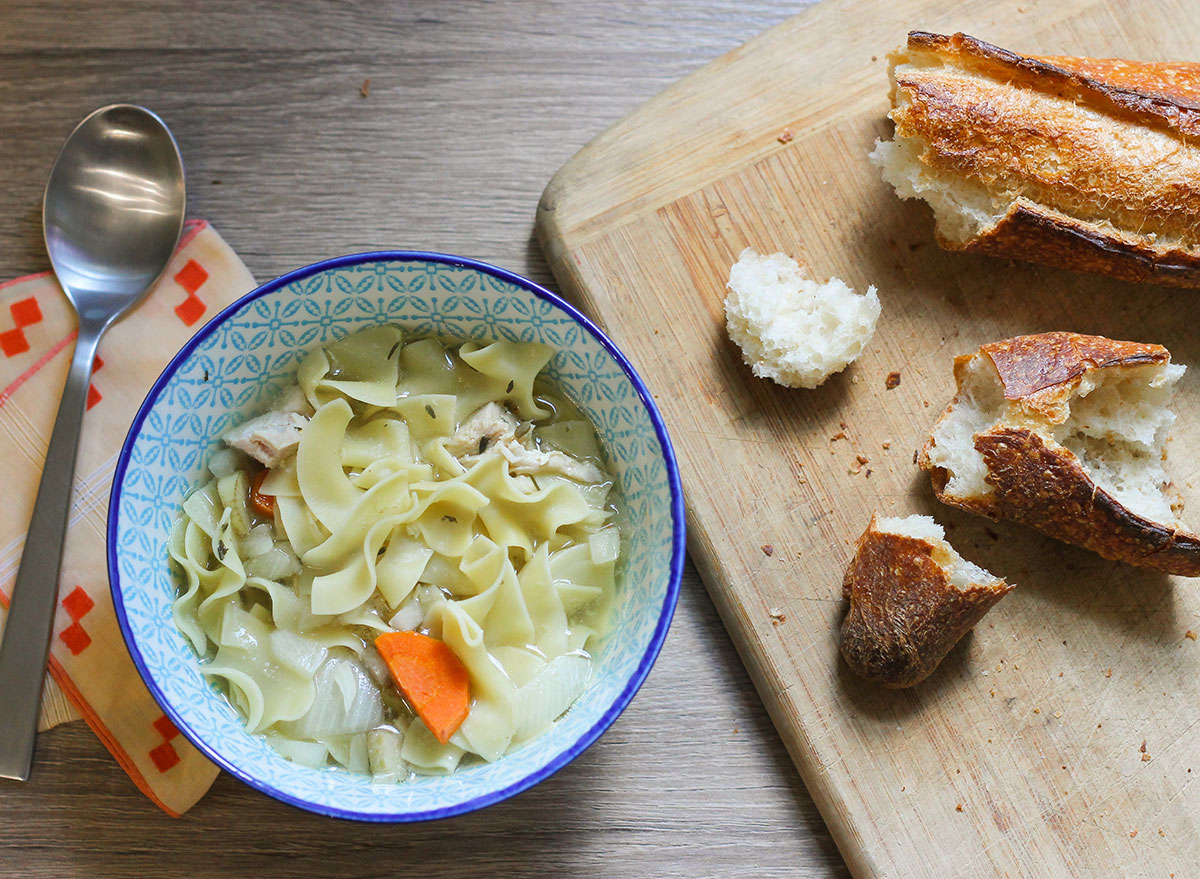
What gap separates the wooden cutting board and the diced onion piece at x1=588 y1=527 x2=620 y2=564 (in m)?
0.32

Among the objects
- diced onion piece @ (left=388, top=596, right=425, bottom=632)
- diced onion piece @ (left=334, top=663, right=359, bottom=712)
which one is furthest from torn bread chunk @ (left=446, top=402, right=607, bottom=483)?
diced onion piece @ (left=334, top=663, right=359, bottom=712)

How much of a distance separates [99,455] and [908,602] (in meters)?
2.29

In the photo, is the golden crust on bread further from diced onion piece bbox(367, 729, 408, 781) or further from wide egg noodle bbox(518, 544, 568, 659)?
diced onion piece bbox(367, 729, 408, 781)

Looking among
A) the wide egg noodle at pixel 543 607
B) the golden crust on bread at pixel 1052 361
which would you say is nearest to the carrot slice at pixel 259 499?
the wide egg noodle at pixel 543 607

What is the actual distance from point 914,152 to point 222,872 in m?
2.82

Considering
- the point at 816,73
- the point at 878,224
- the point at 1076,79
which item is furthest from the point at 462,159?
the point at 1076,79

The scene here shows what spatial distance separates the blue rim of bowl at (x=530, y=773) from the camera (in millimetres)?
1877

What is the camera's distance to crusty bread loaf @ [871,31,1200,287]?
95.7 inches

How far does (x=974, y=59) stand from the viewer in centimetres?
246

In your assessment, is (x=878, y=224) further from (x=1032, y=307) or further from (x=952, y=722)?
(x=952, y=722)

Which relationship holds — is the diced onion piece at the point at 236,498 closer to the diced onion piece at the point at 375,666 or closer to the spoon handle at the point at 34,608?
the diced onion piece at the point at 375,666

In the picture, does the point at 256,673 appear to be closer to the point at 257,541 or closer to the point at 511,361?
the point at 257,541

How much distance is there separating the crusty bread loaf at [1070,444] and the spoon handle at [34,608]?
2406 millimetres

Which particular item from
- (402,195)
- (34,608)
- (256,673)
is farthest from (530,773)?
(402,195)
